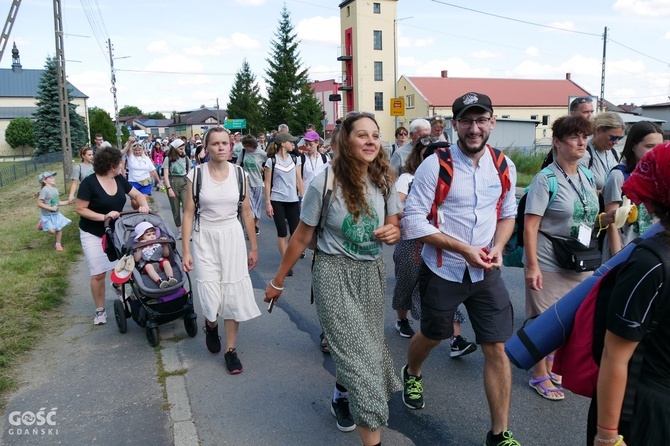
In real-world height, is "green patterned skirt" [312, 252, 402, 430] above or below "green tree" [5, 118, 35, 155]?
below

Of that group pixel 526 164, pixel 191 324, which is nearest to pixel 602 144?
pixel 191 324

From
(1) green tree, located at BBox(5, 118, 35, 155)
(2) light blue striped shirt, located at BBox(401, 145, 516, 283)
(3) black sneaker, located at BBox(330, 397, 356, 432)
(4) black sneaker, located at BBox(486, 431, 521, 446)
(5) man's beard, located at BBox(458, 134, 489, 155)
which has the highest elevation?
(1) green tree, located at BBox(5, 118, 35, 155)

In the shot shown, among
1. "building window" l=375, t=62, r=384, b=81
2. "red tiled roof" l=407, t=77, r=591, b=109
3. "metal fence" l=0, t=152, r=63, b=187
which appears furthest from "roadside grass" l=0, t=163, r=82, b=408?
"building window" l=375, t=62, r=384, b=81

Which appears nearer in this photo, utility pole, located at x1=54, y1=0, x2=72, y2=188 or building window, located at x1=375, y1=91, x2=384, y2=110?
utility pole, located at x1=54, y1=0, x2=72, y2=188

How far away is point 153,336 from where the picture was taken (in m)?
5.21

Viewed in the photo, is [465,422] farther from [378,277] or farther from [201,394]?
[201,394]

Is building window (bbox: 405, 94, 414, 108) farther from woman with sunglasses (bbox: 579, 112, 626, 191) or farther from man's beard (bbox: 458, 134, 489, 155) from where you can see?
man's beard (bbox: 458, 134, 489, 155)

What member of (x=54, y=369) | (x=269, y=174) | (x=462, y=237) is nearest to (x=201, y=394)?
(x=54, y=369)

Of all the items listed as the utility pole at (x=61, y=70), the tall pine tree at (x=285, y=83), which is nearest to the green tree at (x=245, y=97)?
the tall pine tree at (x=285, y=83)

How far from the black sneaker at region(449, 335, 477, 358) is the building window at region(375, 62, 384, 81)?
60.9 metres

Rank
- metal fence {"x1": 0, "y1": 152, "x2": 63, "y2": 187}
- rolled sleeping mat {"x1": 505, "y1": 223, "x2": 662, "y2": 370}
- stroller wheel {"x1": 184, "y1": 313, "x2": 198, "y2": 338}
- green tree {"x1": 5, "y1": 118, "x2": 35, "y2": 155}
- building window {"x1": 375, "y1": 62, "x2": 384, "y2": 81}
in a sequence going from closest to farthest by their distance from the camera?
rolled sleeping mat {"x1": 505, "y1": 223, "x2": 662, "y2": 370}
stroller wheel {"x1": 184, "y1": 313, "x2": 198, "y2": 338}
metal fence {"x1": 0, "y1": 152, "x2": 63, "y2": 187}
building window {"x1": 375, "y1": 62, "x2": 384, "y2": 81}
green tree {"x1": 5, "y1": 118, "x2": 35, "y2": 155}

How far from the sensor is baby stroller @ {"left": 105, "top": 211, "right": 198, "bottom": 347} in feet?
17.1

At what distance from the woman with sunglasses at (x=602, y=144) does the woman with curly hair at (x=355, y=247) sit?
2520mm

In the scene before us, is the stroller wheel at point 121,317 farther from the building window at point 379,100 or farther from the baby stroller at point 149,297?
the building window at point 379,100
